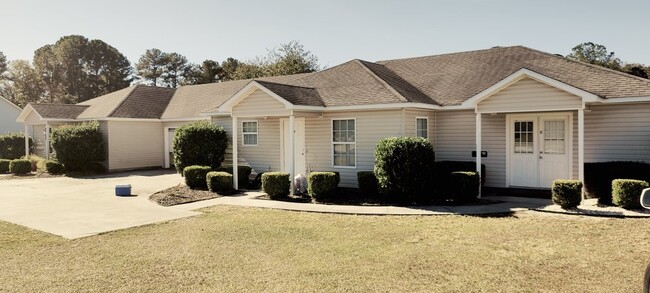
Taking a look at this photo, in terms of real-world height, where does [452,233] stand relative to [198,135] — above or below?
below

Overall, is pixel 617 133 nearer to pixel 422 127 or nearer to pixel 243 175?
pixel 422 127

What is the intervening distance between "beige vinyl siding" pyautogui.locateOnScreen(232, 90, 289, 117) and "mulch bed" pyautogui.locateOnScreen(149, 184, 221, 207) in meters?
3.03

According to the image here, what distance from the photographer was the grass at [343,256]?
6.46 meters

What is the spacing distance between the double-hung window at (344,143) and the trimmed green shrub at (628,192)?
7581 mm

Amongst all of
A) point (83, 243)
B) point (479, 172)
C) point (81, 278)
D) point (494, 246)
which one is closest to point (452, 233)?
point (494, 246)

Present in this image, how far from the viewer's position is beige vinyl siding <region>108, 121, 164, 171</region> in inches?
984

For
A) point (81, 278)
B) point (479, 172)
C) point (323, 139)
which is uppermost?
point (323, 139)

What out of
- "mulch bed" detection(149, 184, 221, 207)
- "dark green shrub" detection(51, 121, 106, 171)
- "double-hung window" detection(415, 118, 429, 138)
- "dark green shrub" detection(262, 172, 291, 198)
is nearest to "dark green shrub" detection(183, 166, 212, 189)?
"mulch bed" detection(149, 184, 221, 207)

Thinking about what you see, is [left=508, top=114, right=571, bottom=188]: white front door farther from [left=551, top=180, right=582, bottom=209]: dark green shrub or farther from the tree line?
the tree line

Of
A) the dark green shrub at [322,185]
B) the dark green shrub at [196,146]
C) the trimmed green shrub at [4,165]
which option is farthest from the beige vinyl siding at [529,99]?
the trimmed green shrub at [4,165]

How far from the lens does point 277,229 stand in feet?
33.3

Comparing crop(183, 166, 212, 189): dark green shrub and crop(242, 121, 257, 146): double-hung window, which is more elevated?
crop(242, 121, 257, 146): double-hung window

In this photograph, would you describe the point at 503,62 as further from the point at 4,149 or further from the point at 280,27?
the point at 4,149

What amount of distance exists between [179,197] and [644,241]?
12.4 meters
